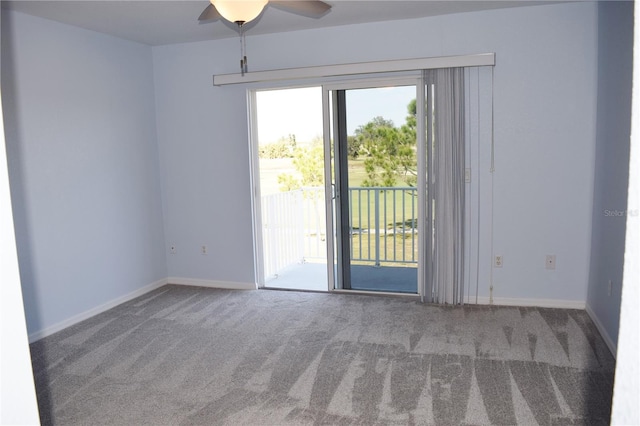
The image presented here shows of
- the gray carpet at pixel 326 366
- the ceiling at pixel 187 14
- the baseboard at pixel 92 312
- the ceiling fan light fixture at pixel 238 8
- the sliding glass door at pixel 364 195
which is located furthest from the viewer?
the sliding glass door at pixel 364 195

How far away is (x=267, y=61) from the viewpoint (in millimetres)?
4477

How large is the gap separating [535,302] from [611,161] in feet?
4.51

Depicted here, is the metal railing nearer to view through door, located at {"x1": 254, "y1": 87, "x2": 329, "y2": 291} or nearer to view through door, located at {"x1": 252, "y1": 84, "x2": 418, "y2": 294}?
view through door, located at {"x1": 252, "y1": 84, "x2": 418, "y2": 294}

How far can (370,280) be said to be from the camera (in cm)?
468

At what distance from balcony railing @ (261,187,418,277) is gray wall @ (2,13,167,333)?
125cm

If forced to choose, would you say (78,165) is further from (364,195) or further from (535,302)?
(535,302)

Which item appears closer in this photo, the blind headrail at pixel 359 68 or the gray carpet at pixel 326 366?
the gray carpet at pixel 326 366

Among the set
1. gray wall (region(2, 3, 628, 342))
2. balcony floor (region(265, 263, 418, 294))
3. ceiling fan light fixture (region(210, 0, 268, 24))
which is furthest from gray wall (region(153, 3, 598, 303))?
ceiling fan light fixture (region(210, 0, 268, 24))

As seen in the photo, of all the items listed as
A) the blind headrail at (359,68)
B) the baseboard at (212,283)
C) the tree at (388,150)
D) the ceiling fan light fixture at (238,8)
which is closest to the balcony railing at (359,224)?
the tree at (388,150)

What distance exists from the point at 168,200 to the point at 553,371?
3.87 metres

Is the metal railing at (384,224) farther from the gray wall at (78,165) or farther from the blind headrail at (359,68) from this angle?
the gray wall at (78,165)

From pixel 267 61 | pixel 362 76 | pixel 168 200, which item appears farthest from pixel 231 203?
pixel 362 76

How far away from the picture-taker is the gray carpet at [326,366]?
2.48 metres

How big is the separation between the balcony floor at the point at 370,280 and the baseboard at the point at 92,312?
3.89ft
